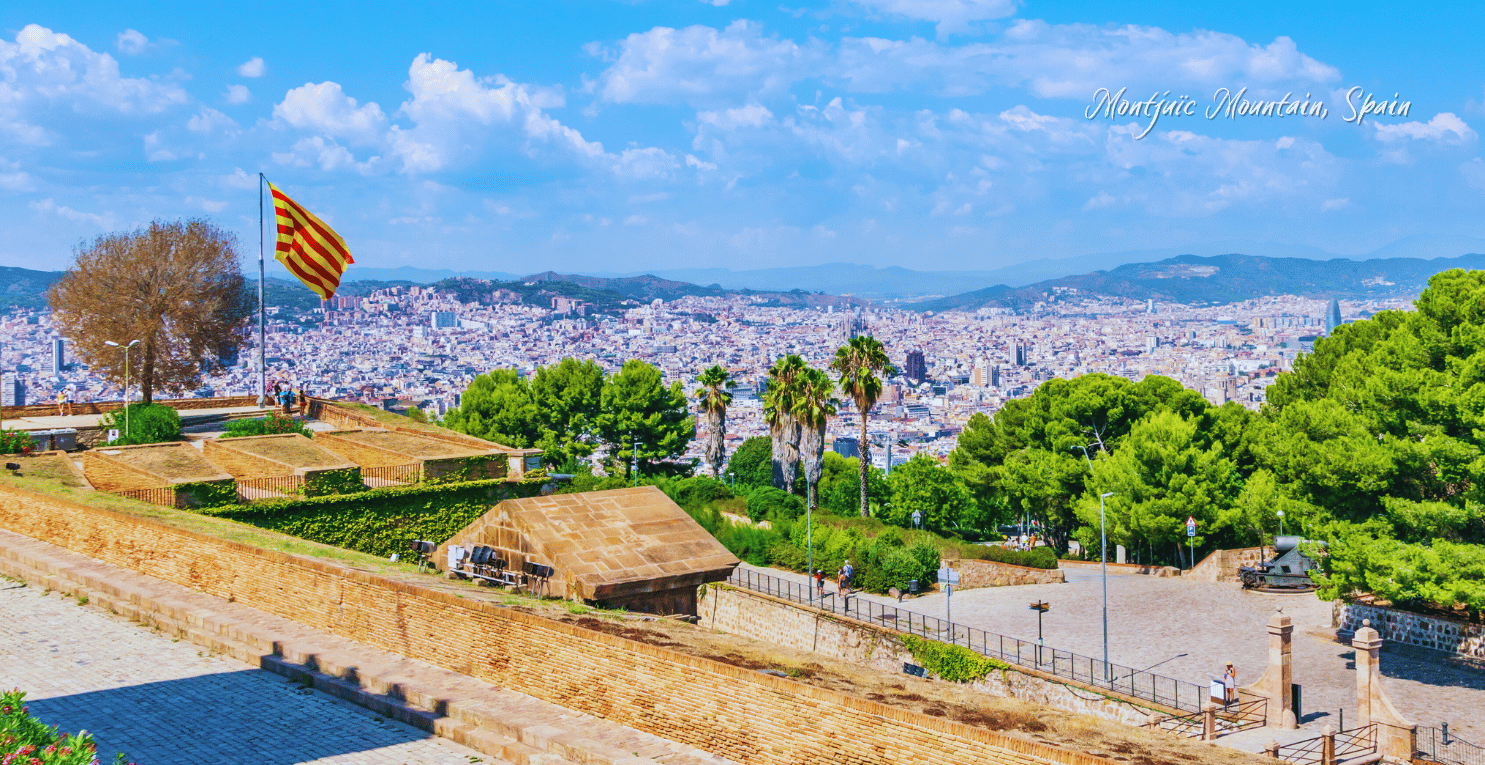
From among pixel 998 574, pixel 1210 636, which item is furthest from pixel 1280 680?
pixel 998 574

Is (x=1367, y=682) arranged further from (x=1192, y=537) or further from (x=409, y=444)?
(x=409, y=444)

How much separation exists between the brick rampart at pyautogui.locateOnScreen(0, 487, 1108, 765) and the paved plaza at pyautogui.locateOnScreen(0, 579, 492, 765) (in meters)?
0.99

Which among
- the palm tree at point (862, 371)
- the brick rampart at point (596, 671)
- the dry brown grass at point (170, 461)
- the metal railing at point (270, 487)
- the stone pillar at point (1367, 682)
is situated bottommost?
the stone pillar at point (1367, 682)

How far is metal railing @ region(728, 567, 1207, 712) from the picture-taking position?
19.5m

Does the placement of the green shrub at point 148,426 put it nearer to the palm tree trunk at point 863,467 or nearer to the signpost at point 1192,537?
the palm tree trunk at point 863,467

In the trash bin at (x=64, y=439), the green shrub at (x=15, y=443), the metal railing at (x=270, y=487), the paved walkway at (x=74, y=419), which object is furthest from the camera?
the paved walkway at (x=74, y=419)

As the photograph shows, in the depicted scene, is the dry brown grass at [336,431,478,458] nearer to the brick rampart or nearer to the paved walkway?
the brick rampart

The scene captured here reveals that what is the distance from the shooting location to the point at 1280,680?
17.5m

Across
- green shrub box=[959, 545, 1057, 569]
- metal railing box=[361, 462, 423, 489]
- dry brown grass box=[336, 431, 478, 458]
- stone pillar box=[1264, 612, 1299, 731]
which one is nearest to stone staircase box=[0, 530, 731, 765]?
metal railing box=[361, 462, 423, 489]

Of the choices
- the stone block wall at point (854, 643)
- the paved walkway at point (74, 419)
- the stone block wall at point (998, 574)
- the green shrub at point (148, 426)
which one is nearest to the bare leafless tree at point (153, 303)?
the paved walkway at point (74, 419)

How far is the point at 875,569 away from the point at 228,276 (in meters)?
24.9

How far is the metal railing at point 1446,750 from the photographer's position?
15945 millimetres

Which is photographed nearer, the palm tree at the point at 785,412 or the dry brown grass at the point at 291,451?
the dry brown grass at the point at 291,451

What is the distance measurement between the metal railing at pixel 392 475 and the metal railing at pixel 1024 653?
9686mm
